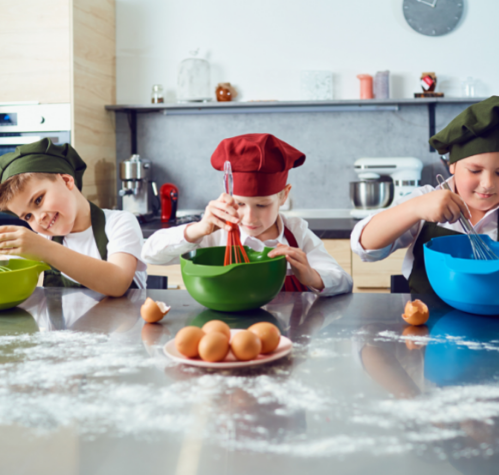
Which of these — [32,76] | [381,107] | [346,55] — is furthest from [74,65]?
[381,107]

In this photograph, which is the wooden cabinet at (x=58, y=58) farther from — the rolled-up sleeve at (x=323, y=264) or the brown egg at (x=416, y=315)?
the brown egg at (x=416, y=315)

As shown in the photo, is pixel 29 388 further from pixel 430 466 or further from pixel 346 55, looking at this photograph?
pixel 346 55

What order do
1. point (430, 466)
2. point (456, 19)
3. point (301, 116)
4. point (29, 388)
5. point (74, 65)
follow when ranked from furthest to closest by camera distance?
1. point (301, 116)
2. point (456, 19)
3. point (74, 65)
4. point (29, 388)
5. point (430, 466)

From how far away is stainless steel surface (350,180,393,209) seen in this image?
2650 mm

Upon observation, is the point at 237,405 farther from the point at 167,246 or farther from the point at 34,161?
the point at 34,161

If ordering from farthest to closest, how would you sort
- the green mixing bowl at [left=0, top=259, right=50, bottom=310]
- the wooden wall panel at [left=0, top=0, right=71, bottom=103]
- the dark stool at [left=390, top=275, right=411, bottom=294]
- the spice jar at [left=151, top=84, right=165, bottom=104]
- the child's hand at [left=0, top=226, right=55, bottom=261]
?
the spice jar at [left=151, top=84, right=165, bottom=104], the wooden wall panel at [left=0, top=0, right=71, bottom=103], the dark stool at [left=390, top=275, right=411, bottom=294], the child's hand at [left=0, top=226, right=55, bottom=261], the green mixing bowl at [left=0, top=259, right=50, bottom=310]

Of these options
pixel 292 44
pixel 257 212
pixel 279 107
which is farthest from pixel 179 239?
pixel 292 44

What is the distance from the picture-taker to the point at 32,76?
2.59 metres

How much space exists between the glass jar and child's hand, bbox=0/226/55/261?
6.24 feet

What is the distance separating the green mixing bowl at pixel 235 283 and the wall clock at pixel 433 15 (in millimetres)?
2313

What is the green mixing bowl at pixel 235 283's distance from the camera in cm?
90

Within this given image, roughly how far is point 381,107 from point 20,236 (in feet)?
7.34

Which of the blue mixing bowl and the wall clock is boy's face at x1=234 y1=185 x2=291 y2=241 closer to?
the blue mixing bowl

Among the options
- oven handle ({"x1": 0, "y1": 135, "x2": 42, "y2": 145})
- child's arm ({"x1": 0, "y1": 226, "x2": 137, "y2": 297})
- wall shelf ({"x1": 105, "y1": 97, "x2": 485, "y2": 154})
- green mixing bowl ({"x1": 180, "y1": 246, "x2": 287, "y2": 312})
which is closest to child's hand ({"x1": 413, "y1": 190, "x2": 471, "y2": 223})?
green mixing bowl ({"x1": 180, "y1": 246, "x2": 287, "y2": 312})
